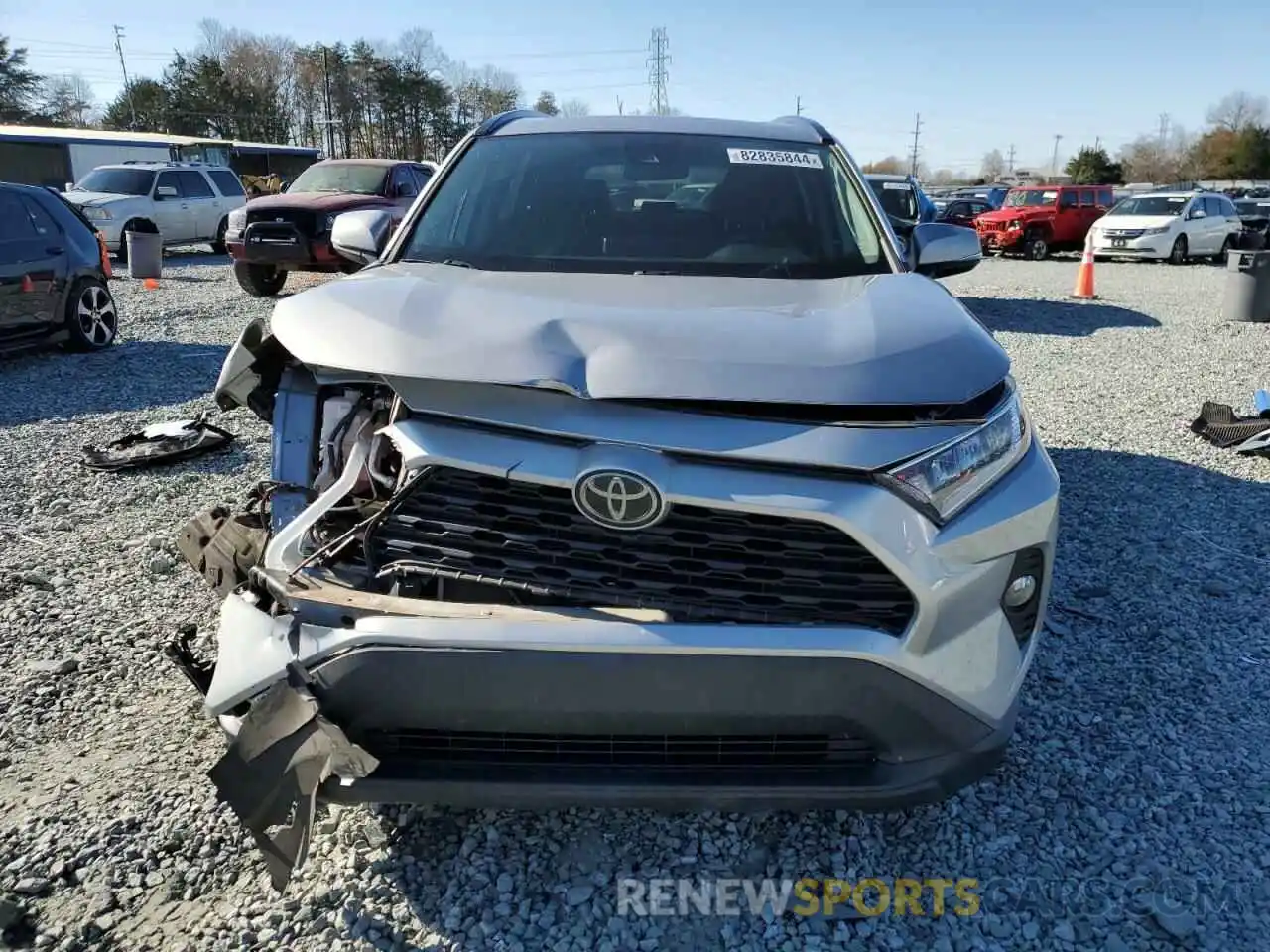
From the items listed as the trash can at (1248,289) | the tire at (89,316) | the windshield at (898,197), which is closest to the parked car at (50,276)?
the tire at (89,316)

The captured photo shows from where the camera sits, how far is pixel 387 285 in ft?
8.20

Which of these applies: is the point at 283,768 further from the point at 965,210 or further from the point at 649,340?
the point at 965,210

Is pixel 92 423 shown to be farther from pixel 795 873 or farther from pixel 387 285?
pixel 795 873

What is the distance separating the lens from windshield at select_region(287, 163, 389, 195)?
14086 mm

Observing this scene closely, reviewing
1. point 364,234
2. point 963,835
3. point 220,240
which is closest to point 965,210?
point 220,240

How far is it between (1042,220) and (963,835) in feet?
77.3

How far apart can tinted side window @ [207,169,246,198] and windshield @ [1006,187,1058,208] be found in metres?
18.3

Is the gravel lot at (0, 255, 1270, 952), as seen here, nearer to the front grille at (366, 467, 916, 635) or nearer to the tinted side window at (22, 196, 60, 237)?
the front grille at (366, 467, 916, 635)

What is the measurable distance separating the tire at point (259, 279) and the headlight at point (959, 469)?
1247cm

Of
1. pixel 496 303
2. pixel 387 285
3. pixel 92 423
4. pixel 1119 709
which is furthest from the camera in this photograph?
pixel 92 423

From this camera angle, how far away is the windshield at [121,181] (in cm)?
1881

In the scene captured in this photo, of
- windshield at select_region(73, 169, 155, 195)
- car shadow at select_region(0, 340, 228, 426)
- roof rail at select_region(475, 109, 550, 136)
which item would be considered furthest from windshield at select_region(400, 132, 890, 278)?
windshield at select_region(73, 169, 155, 195)

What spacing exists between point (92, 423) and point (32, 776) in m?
4.62

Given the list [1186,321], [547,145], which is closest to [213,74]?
[1186,321]
